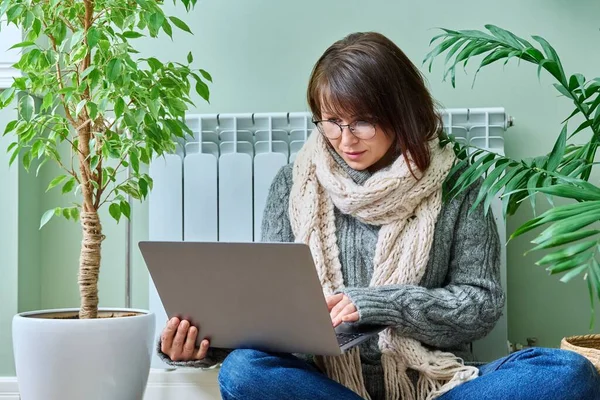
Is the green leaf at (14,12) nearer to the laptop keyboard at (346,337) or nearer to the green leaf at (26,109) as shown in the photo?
the green leaf at (26,109)

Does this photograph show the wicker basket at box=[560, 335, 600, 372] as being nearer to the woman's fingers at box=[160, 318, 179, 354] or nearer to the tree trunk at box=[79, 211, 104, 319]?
the woman's fingers at box=[160, 318, 179, 354]

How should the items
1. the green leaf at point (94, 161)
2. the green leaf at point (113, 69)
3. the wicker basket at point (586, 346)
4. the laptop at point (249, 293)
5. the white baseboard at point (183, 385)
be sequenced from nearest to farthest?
the laptop at point (249, 293)
the wicker basket at point (586, 346)
the green leaf at point (113, 69)
the green leaf at point (94, 161)
the white baseboard at point (183, 385)

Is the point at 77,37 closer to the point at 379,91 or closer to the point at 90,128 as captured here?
the point at 90,128

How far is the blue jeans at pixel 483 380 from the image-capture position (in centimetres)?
114

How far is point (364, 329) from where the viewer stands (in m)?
1.31

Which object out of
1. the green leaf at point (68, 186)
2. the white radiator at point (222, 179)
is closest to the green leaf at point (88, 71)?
the green leaf at point (68, 186)

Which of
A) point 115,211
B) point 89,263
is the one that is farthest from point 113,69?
point 89,263

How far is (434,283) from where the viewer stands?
57.4 inches

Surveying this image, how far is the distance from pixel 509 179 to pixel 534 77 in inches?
23.9

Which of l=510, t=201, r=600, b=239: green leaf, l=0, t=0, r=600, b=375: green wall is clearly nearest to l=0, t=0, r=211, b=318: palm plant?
l=0, t=0, r=600, b=375: green wall

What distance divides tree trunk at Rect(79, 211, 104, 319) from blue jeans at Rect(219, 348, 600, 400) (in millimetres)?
419

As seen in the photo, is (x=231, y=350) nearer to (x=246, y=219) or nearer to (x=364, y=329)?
(x=364, y=329)

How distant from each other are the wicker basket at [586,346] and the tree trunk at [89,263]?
90 centimetres

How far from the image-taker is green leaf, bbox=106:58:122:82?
1.36m
